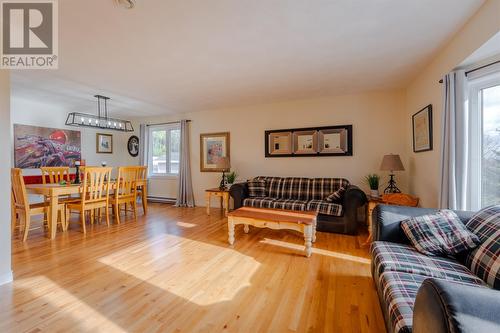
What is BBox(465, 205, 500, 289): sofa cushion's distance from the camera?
1.26 metres

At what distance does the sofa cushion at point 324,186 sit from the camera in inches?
154

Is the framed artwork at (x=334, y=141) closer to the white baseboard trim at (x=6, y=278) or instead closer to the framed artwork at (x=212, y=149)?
A: the framed artwork at (x=212, y=149)

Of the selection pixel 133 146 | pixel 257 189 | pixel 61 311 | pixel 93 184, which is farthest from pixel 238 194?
pixel 133 146

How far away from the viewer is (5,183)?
198cm

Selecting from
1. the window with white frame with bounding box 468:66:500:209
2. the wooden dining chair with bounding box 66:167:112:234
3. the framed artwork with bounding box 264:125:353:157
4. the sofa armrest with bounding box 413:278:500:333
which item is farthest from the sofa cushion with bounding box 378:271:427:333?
the wooden dining chair with bounding box 66:167:112:234

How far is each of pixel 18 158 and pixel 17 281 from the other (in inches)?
138

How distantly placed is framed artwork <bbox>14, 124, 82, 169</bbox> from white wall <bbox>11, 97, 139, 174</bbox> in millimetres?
110

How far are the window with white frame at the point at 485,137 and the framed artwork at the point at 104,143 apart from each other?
→ 707 cm

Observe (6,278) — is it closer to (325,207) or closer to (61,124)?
(325,207)

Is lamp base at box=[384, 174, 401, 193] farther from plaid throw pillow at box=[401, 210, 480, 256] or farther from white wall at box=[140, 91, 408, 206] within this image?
plaid throw pillow at box=[401, 210, 480, 256]

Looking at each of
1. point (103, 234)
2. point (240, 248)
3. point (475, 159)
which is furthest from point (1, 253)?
point (475, 159)

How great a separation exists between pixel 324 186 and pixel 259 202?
1187 millimetres

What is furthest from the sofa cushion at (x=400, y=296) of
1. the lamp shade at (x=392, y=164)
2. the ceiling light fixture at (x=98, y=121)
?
the ceiling light fixture at (x=98, y=121)

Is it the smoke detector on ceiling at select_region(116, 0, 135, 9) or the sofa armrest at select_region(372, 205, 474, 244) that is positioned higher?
the smoke detector on ceiling at select_region(116, 0, 135, 9)
